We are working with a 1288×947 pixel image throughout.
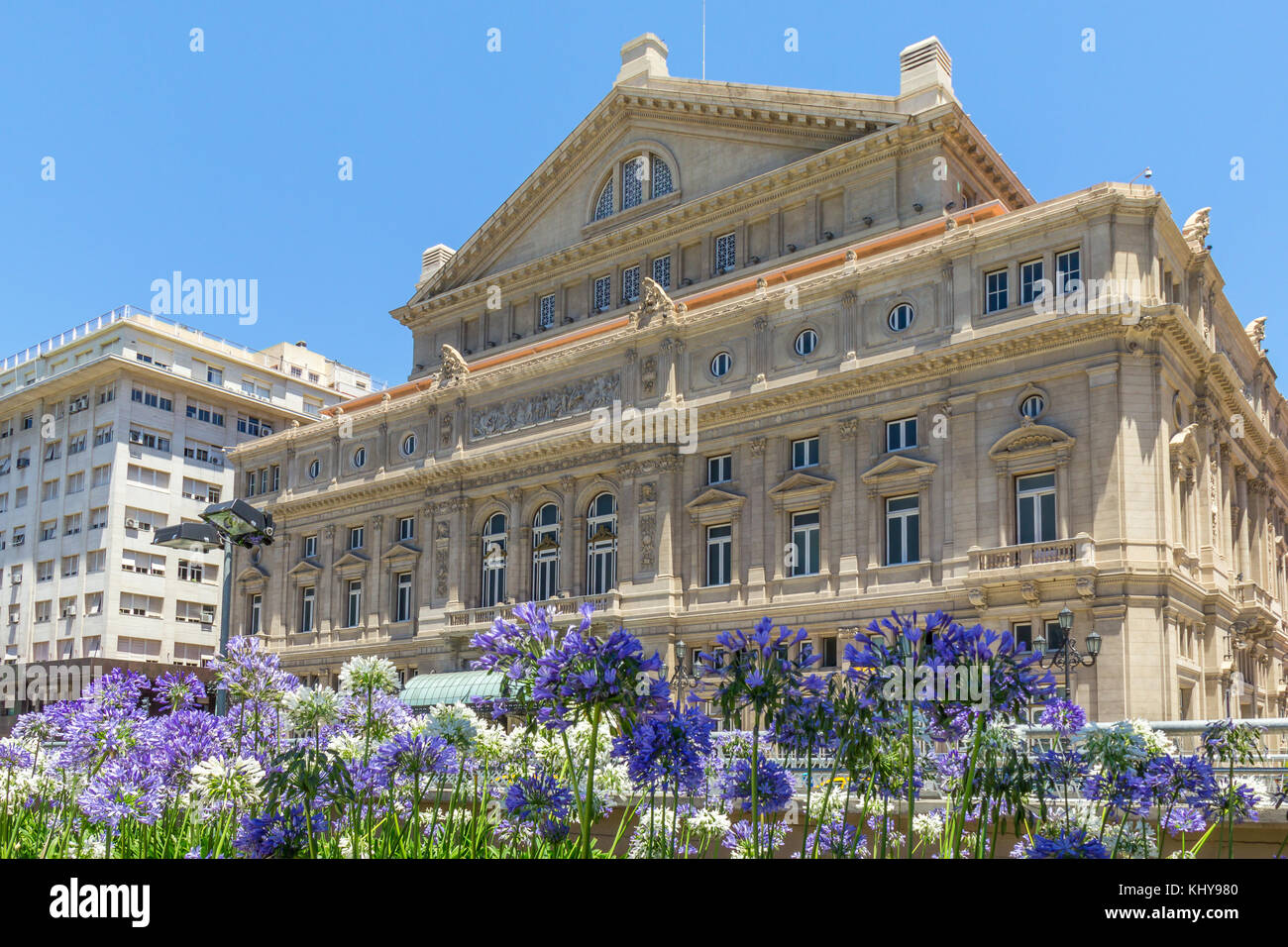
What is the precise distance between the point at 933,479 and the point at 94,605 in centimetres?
5431

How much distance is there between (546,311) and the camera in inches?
2395

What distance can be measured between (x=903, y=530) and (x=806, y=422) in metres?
5.21

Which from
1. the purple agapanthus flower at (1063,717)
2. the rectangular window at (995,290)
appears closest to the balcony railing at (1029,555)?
the rectangular window at (995,290)

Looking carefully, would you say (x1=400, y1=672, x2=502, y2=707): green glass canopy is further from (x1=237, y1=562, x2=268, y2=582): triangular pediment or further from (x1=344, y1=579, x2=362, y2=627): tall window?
(x1=237, y1=562, x2=268, y2=582): triangular pediment

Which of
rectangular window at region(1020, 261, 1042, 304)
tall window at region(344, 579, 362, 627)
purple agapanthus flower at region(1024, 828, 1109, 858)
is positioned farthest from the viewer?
tall window at region(344, 579, 362, 627)

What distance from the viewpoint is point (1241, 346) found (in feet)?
163

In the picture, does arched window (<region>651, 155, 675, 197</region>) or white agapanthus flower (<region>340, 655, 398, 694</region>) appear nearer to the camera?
white agapanthus flower (<region>340, 655, 398, 694</region>)

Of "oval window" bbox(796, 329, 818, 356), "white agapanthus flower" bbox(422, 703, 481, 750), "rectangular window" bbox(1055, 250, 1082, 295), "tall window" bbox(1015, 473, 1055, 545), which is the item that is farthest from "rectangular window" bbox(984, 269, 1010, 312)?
"white agapanthus flower" bbox(422, 703, 481, 750)

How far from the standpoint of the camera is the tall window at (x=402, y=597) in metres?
55.6

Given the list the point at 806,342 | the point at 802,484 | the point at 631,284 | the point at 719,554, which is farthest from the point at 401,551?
the point at 806,342

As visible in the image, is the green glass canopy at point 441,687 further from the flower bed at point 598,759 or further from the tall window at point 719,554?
the flower bed at point 598,759

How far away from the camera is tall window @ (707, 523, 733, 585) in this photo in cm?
4519

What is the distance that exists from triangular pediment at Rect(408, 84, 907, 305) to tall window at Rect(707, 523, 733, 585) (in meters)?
16.0
